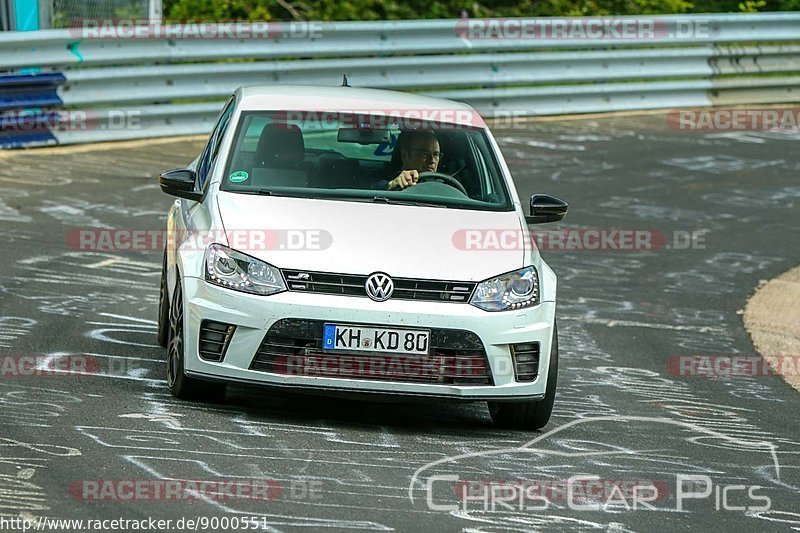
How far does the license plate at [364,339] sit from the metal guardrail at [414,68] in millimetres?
9265

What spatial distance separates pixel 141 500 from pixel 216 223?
1958 millimetres

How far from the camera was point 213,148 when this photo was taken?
26.9 ft

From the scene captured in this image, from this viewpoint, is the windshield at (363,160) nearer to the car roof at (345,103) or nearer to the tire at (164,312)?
the car roof at (345,103)

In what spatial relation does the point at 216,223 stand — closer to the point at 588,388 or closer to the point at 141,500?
the point at 141,500

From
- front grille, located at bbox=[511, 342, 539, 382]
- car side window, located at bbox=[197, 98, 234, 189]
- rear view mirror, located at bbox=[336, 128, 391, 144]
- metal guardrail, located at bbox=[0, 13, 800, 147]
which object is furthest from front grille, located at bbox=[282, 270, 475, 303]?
metal guardrail, located at bbox=[0, 13, 800, 147]

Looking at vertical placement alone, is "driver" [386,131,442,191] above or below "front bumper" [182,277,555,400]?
above

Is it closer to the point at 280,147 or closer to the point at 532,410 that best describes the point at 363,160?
the point at 280,147

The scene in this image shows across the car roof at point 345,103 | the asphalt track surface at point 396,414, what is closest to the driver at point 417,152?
the car roof at point 345,103

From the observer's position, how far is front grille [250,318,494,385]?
260 inches

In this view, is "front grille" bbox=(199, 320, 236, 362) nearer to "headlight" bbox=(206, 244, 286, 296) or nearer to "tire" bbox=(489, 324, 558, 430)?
"headlight" bbox=(206, 244, 286, 296)

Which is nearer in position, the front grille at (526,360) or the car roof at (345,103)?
the front grille at (526,360)

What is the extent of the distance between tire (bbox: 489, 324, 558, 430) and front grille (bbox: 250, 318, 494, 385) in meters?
0.52

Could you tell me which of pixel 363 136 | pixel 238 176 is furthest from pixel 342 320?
pixel 363 136

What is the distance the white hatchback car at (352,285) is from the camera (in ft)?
21.7
